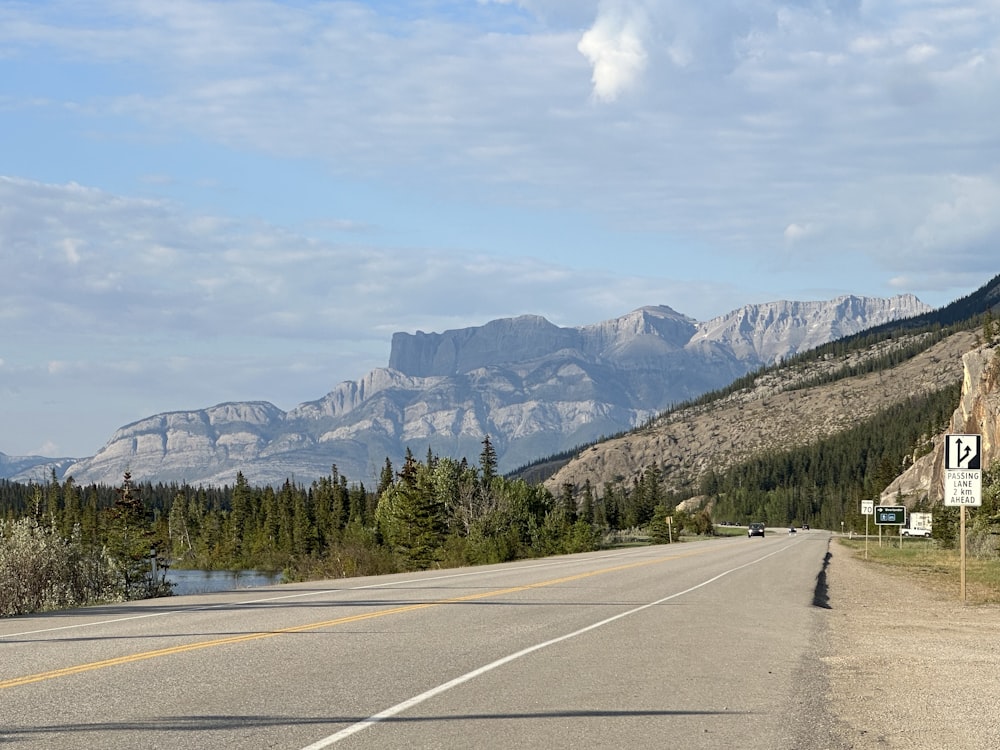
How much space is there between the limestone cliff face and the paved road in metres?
71.0

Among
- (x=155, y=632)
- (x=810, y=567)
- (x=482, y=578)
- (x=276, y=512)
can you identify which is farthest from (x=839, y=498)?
(x=155, y=632)

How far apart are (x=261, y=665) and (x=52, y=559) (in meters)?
12.5

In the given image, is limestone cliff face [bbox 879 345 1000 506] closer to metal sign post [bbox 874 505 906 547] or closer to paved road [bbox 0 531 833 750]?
metal sign post [bbox 874 505 906 547]

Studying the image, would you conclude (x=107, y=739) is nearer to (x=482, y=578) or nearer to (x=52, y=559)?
(x=52, y=559)

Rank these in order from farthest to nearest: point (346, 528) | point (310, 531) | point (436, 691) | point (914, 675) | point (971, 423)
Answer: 1. point (310, 531)
2. point (971, 423)
3. point (346, 528)
4. point (914, 675)
5. point (436, 691)

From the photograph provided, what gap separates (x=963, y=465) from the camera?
76.9 feet

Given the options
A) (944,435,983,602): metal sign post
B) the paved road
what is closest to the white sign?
(944,435,983,602): metal sign post

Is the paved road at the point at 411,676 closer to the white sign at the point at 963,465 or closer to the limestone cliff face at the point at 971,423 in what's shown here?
the white sign at the point at 963,465

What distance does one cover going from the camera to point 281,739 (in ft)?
26.2

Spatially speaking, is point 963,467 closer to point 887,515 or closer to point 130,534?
point 887,515

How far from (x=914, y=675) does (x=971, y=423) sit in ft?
339

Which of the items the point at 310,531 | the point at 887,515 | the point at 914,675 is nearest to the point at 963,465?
the point at 914,675

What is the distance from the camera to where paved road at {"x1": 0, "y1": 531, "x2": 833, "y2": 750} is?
Result: 839 cm

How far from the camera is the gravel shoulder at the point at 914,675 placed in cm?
902
